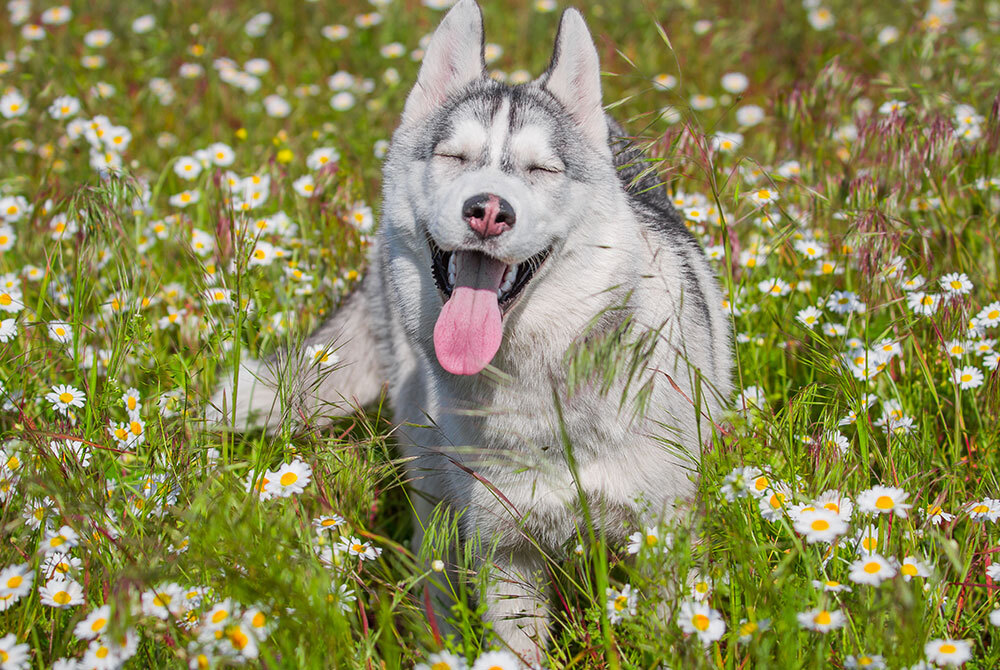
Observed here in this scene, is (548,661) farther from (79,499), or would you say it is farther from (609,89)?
(609,89)

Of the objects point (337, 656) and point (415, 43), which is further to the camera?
point (415, 43)

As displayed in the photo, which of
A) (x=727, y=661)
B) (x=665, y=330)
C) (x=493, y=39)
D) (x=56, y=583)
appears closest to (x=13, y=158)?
(x=493, y=39)

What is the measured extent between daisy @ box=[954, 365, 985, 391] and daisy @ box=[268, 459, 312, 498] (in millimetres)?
1897

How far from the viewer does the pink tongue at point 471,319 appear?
7.40 feet

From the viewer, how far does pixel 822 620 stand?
5.54 ft

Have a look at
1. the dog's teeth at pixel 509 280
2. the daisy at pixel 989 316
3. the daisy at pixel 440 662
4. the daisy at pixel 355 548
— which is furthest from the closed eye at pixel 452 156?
the daisy at pixel 989 316

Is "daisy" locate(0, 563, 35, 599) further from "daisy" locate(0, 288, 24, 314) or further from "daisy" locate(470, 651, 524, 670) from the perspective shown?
"daisy" locate(0, 288, 24, 314)

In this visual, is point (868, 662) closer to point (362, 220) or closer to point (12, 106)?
point (362, 220)

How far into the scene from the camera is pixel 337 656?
72.7 inches

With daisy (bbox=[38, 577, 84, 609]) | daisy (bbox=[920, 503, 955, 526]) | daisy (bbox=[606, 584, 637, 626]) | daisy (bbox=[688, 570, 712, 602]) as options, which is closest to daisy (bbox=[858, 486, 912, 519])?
daisy (bbox=[920, 503, 955, 526])

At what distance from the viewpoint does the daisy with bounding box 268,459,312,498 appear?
2150 mm

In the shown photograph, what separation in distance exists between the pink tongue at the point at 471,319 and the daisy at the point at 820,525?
848 mm

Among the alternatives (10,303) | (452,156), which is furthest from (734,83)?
(10,303)

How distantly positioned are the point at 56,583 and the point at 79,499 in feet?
0.63
